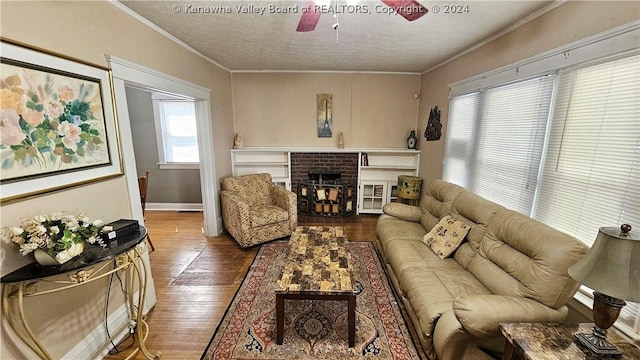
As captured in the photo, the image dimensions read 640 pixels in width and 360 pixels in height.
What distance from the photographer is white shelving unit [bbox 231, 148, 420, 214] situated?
175 inches

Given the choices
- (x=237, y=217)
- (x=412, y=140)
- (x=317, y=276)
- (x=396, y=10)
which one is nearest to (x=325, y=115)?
(x=412, y=140)

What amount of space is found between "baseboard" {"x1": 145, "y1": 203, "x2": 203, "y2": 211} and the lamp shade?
5110 millimetres

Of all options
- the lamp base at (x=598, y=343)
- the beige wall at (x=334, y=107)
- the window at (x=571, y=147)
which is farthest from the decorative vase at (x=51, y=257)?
the beige wall at (x=334, y=107)

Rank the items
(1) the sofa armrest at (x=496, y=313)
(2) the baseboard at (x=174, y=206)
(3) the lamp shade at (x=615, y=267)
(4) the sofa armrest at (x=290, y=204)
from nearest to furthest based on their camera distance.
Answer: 1. (3) the lamp shade at (x=615, y=267)
2. (1) the sofa armrest at (x=496, y=313)
3. (4) the sofa armrest at (x=290, y=204)
4. (2) the baseboard at (x=174, y=206)

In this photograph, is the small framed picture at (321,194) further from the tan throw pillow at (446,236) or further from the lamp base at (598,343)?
the lamp base at (598,343)

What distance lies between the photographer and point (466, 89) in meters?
3.03

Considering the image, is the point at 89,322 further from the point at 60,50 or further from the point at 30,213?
the point at 60,50

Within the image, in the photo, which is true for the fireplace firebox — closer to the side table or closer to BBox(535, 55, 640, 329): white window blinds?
BBox(535, 55, 640, 329): white window blinds

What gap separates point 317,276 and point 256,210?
1.96 metres

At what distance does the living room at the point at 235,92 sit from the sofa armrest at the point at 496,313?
1728 millimetres

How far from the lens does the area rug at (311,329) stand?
1.79 metres

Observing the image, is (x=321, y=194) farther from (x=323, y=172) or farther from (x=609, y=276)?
(x=609, y=276)

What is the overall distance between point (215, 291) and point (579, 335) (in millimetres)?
2674

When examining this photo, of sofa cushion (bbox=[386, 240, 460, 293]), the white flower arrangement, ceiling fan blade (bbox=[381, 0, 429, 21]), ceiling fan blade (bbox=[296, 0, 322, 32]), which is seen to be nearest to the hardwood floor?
the white flower arrangement
